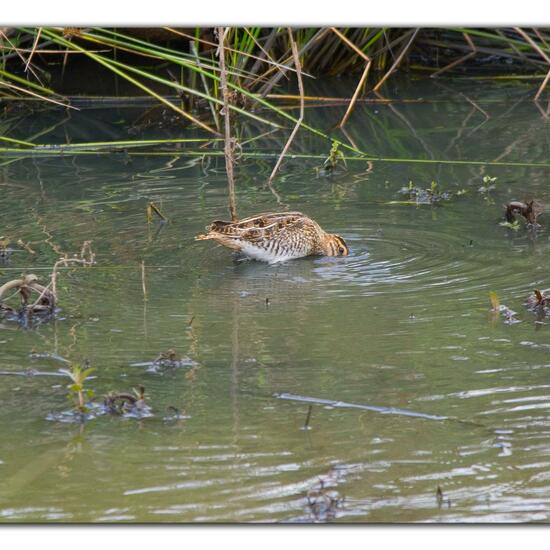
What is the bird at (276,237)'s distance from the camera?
7.75m

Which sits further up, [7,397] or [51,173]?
[51,173]

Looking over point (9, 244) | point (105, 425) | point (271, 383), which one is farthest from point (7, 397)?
point (9, 244)

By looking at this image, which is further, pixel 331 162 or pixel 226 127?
pixel 331 162

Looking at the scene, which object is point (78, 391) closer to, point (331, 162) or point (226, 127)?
point (226, 127)

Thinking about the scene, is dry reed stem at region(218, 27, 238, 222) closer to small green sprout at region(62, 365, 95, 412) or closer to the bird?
the bird

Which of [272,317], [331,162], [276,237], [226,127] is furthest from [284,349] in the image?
[331,162]

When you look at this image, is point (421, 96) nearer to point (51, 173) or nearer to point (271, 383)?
point (51, 173)

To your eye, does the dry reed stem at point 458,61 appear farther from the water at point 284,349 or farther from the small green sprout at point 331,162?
the small green sprout at point 331,162

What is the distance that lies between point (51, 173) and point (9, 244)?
7.08ft

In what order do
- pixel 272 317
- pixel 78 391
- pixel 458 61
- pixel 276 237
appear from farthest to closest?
1. pixel 458 61
2. pixel 276 237
3. pixel 272 317
4. pixel 78 391

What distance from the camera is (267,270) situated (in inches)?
311

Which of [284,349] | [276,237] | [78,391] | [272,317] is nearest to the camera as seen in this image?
[78,391]

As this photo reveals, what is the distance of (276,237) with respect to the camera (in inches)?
308

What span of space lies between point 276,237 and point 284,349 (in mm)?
1822
